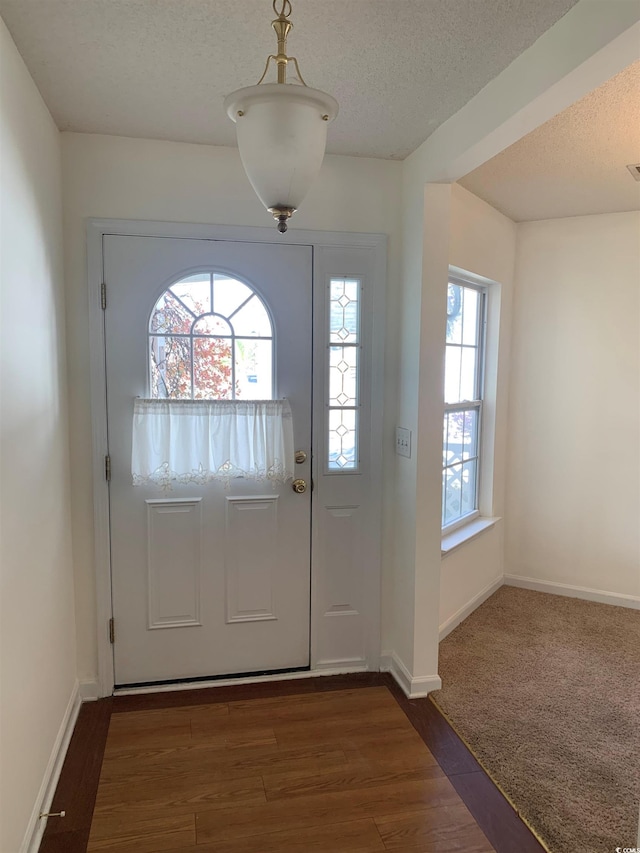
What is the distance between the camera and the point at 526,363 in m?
3.81

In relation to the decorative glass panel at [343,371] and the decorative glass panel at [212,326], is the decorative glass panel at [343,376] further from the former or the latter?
the decorative glass panel at [212,326]

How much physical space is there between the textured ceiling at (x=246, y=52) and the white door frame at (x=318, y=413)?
0.43 m

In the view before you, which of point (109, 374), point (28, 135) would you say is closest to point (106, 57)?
point (28, 135)

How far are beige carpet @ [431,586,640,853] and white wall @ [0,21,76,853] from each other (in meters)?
1.58

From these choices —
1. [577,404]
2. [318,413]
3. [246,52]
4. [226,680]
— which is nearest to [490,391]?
[577,404]

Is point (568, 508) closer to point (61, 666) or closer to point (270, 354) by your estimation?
point (270, 354)

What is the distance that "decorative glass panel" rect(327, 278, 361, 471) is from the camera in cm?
268

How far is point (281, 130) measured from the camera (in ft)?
3.86

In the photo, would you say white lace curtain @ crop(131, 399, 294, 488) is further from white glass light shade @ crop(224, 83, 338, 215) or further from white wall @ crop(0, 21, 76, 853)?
white glass light shade @ crop(224, 83, 338, 215)

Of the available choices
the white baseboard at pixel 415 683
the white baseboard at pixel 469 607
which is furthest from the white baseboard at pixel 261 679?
the white baseboard at pixel 469 607

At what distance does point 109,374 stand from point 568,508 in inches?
117

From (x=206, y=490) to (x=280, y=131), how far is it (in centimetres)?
174

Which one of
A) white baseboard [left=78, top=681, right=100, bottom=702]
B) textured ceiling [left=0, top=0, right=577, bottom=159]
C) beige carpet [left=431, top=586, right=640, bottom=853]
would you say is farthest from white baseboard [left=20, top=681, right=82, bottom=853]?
textured ceiling [left=0, top=0, right=577, bottom=159]

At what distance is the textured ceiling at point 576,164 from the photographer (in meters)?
2.08
